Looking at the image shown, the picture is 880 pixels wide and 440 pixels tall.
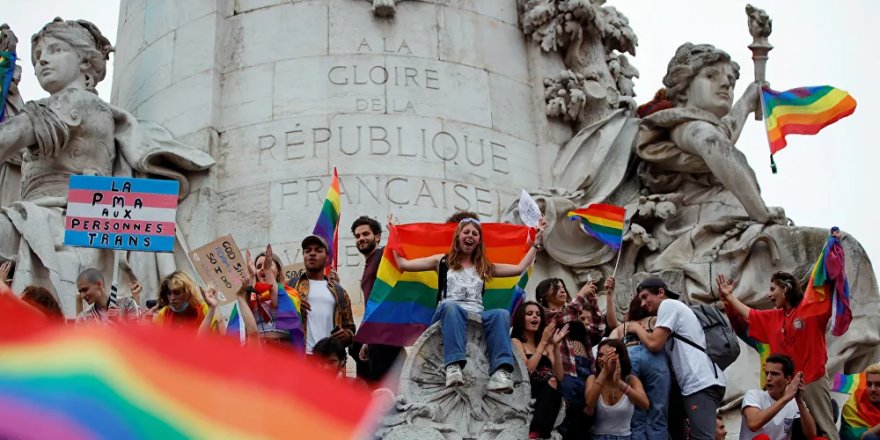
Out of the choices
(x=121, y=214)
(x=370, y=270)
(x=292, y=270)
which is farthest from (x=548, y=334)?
(x=121, y=214)

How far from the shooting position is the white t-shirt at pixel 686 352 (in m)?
14.2

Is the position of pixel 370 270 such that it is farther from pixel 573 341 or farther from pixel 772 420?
pixel 772 420

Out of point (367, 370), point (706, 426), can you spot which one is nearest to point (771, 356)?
point (706, 426)

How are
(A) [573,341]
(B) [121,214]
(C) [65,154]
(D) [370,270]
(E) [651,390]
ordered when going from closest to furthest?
(E) [651,390]
(A) [573,341]
(D) [370,270]
(B) [121,214]
(C) [65,154]

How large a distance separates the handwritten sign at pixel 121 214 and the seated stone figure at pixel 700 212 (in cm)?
507

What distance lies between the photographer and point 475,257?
1434 centimetres

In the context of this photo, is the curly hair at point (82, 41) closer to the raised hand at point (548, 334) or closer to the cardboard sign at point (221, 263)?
the cardboard sign at point (221, 263)

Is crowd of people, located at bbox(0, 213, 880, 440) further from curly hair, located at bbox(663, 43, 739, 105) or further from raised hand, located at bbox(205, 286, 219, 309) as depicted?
curly hair, located at bbox(663, 43, 739, 105)

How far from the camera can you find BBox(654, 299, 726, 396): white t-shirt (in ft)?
46.6

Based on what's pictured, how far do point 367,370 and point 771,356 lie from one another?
3.67m

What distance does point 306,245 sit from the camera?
1502 centimetres

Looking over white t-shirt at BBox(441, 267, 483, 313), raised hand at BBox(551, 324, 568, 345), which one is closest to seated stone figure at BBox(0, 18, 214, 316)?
white t-shirt at BBox(441, 267, 483, 313)

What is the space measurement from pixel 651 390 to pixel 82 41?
29.9 feet

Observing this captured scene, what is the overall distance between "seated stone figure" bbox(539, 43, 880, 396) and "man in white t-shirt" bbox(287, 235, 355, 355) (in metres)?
4.79
